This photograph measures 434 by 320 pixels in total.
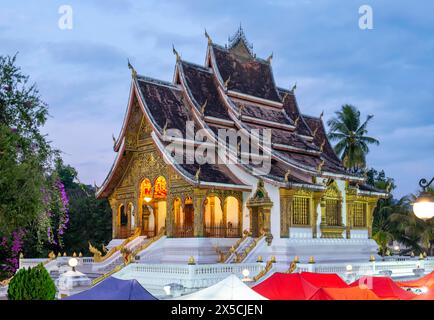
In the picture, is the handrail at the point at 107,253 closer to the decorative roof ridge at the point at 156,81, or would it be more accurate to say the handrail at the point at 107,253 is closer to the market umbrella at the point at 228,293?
the decorative roof ridge at the point at 156,81

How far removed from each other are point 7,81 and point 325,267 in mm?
12957

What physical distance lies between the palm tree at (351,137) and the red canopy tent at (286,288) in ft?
92.7

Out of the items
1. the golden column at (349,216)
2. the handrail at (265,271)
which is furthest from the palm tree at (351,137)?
the handrail at (265,271)

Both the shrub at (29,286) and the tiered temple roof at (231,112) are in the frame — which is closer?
the shrub at (29,286)

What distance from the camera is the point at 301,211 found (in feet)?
78.6

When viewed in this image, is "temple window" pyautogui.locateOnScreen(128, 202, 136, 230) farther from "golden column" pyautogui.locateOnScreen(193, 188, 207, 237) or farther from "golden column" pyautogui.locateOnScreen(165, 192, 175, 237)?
"golden column" pyautogui.locateOnScreen(193, 188, 207, 237)

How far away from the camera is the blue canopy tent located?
970 centimetres

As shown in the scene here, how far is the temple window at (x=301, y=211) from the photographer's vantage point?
77.2 feet

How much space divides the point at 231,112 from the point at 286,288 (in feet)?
51.4

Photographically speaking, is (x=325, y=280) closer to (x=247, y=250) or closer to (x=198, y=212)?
(x=247, y=250)

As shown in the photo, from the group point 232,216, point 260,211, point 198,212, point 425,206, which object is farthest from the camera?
point 232,216

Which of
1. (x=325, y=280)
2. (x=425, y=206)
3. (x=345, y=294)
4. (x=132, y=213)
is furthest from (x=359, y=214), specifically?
(x=425, y=206)

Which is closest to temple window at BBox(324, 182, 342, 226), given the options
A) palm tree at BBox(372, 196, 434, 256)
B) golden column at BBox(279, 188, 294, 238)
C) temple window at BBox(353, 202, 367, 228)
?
temple window at BBox(353, 202, 367, 228)
